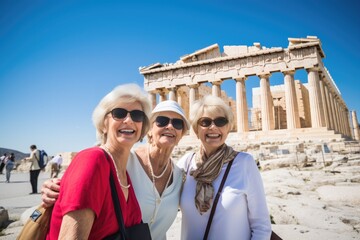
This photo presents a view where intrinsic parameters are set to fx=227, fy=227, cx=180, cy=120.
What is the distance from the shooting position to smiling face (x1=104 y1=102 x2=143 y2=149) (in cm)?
194

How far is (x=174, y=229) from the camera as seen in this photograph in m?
3.43

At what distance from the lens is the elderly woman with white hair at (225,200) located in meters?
2.14

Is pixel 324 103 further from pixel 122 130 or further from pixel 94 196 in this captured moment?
pixel 94 196

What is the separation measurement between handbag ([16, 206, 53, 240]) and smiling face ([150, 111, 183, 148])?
130 cm

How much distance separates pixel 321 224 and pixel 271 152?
951 cm

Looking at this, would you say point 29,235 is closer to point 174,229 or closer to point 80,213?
point 80,213

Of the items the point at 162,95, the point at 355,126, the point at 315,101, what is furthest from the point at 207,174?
the point at 355,126

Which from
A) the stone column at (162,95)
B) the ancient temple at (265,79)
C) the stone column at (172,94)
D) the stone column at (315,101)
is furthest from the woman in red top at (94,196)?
the stone column at (162,95)

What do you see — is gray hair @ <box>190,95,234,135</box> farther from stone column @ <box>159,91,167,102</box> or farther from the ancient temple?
stone column @ <box>159,91,167,102</box>

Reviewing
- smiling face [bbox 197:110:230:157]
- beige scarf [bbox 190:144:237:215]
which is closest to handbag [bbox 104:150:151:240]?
beige scarf [bbox 190:144:237:215]

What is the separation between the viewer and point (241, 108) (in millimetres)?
22359

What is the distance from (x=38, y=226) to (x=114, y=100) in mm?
1069

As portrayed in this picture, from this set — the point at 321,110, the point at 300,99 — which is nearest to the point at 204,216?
the point at 321,110

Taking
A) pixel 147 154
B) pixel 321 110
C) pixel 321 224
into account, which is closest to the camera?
pixel 147 154
